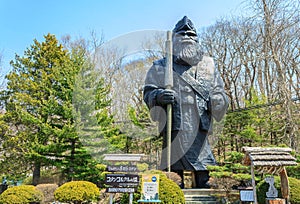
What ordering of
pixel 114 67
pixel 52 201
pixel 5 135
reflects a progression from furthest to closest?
1. pixel 5 135
2. pixel 114 67
3. pixel 52 201

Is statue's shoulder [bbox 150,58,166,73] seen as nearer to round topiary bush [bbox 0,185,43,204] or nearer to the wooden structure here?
the wooden structure

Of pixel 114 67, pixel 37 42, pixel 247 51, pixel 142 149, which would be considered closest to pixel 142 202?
pixel 114 67

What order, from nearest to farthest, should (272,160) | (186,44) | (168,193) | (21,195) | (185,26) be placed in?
1. (272,160)
2. (168,193)
3. (21,195)
4. (186,44)
5. (185,26)

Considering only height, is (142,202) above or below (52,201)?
above

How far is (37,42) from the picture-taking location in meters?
15.5

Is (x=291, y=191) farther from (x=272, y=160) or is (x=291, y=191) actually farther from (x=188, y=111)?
(x=188, y=111)

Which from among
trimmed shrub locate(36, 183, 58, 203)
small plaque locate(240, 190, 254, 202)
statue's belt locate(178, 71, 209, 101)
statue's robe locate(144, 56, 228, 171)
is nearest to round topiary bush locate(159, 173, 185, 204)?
small plaque locate(240, 190, 254, 202)

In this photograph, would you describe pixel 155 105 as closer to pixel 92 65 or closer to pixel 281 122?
pixel 92 65

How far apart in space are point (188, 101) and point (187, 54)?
1.39 m

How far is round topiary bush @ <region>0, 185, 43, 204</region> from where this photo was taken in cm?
773

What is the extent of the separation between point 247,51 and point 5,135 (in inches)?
607

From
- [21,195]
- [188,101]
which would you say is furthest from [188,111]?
[21,195]

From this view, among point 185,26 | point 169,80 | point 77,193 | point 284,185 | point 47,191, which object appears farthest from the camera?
point 47,191

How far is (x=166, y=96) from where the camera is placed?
7.13m
